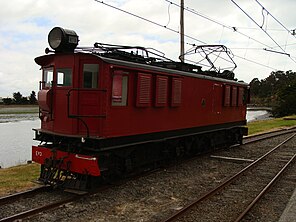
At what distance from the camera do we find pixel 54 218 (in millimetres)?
6695

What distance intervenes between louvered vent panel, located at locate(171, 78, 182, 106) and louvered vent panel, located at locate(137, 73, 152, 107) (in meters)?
1.35

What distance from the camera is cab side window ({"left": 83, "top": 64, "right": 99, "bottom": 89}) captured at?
28.2 feet

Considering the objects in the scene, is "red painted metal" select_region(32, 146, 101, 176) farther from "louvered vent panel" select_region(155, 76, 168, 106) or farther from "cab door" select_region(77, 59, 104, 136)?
"louvered vent panel" select_region(155, 76, 168, 106)

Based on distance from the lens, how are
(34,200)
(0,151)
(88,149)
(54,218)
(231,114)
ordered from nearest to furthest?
(54,218) → (34,200) → (88,149) → (231,114) → (0,151)

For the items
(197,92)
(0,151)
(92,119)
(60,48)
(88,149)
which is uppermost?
(60,48)

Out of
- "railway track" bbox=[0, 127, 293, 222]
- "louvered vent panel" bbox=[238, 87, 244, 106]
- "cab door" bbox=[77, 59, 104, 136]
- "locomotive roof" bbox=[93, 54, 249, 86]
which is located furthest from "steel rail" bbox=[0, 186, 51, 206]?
"louvered vent panel" bbox=[238, 87, 244, 106]

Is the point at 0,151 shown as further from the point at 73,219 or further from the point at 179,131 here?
the point at 73,219

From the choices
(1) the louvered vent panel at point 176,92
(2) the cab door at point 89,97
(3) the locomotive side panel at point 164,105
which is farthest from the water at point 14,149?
(2) the cab door at point 89,97

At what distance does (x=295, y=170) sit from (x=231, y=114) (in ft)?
15.5

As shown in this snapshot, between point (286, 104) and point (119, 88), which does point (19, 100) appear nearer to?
point (286, 104)

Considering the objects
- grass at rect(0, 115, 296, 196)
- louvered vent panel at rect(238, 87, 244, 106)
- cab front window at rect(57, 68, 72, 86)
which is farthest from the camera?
louvered vent panel at rect(238, 87, 244, 106)

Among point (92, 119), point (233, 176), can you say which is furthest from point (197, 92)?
point (92, 119)

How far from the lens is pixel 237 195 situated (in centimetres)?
871

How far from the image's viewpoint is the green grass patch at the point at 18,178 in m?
8.65
